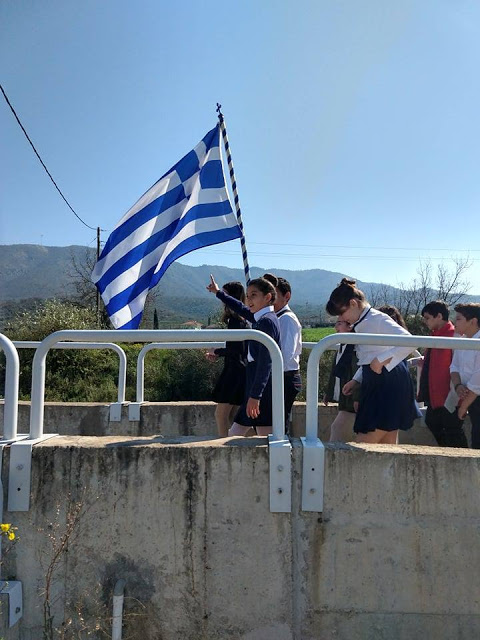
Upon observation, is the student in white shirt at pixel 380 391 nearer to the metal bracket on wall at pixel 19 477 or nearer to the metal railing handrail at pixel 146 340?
the metal railing handrail at pixel 146 340

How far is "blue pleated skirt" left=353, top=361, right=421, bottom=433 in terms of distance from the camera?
3.60m

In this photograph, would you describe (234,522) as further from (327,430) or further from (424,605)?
(327,430)

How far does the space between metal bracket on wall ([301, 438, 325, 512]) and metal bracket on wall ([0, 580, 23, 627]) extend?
1549 millimetres

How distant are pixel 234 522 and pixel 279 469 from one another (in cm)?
38

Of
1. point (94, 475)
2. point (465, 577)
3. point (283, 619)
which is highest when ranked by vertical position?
point (94, 475)

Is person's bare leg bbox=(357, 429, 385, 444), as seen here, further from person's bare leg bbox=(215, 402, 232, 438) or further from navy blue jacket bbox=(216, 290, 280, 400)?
person's bare leg bbox=(215, 402, 232, 438)

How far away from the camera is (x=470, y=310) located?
14.7 ft

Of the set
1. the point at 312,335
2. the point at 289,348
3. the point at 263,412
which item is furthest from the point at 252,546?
the point at 312,335

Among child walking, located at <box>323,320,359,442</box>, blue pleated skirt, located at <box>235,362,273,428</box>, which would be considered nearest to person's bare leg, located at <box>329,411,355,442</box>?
child walking, located at <box>323,320,359,442</box>

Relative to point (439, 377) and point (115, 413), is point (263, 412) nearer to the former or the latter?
point (439, 377)

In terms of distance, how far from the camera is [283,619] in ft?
8.70

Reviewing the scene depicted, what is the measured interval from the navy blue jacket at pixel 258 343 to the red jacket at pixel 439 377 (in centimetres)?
170

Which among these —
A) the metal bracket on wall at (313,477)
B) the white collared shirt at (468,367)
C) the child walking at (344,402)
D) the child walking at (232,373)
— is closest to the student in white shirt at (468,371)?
the white collared shirt at (468,367)

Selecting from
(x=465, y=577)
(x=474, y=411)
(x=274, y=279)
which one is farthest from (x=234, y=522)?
(x=474, y=411)
